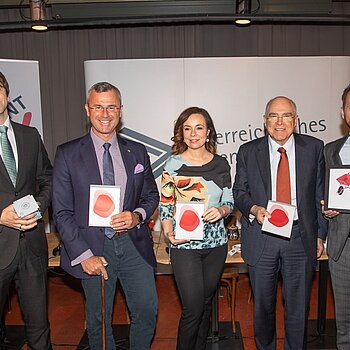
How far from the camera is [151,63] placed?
5465 millimetres

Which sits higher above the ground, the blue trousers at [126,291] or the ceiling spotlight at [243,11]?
the ceiling spotlight at [243,11]

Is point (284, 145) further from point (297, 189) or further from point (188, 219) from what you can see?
point (188, 219)

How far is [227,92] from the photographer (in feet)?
18.4

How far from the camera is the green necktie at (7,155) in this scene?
2.68 m

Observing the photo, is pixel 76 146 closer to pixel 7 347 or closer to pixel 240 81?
pixel 7 347

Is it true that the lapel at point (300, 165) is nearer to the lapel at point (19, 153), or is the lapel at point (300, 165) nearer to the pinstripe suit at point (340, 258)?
the pinstripe suit at point (340, 258)

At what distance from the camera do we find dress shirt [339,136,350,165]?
9.34ft

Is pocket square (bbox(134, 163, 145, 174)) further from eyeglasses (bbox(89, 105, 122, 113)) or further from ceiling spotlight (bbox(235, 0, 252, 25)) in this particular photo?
ceiling spotlight (bbox(235, 0, 252, 25))

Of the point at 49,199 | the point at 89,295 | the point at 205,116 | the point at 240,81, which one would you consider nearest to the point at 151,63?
the point at 240,81

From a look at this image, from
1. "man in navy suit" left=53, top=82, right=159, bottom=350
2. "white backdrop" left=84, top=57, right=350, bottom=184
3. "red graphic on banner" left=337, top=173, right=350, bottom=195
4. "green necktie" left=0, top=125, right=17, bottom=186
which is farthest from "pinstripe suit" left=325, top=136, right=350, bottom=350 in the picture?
"white backdrop" left=84, top=57, right=350, bottom=184

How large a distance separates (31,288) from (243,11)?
3.64 meters

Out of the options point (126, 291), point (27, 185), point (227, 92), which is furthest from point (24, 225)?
point (227, 92)

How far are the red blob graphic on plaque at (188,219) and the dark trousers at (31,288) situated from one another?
0.91 metres

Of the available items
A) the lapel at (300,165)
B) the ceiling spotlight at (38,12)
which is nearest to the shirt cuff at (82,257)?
the lapel at (300,165)
